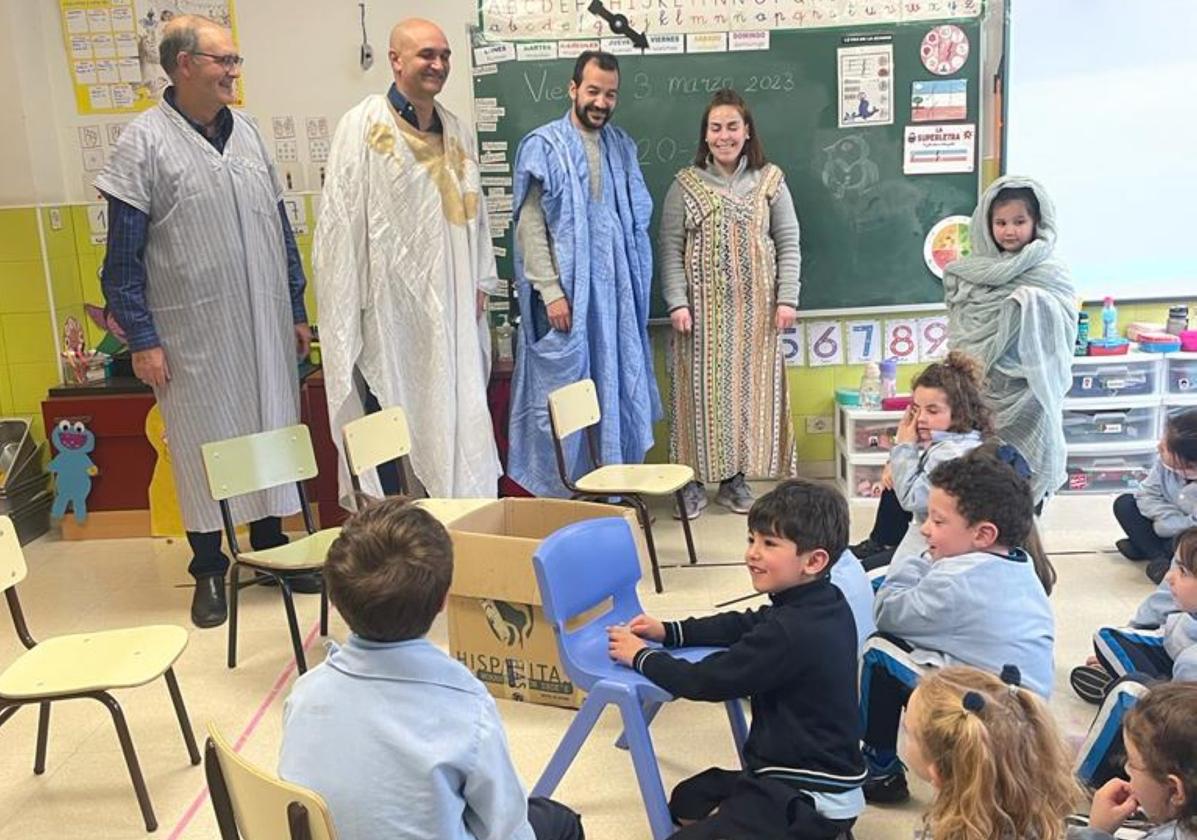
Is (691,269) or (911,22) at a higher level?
(911,22)

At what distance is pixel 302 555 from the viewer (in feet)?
10.2

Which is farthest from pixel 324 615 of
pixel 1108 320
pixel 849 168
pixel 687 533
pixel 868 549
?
pixel 1108 320

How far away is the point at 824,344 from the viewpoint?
4.73m

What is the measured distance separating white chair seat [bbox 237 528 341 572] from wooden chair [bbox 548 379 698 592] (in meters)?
0.85

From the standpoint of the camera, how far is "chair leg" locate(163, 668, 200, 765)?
253 cm

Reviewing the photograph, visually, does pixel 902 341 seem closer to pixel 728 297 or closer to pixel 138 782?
pixel 728 297

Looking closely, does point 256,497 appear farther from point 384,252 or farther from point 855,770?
point 855,770

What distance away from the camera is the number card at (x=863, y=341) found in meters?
4.70

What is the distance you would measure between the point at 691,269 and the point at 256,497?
1.86 meters

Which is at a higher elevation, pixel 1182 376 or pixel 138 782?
pixel 1182 376

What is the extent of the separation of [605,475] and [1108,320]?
218 centimetres

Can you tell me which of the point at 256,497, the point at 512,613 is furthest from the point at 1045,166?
the point at 256,497

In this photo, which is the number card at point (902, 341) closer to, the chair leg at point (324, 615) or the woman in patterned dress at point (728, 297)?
the woman in patterned dress at point (728, 297)

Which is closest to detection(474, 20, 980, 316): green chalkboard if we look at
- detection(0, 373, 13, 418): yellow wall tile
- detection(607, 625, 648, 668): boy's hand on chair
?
detection(0, 373, 13, 418): yellow wall tile
